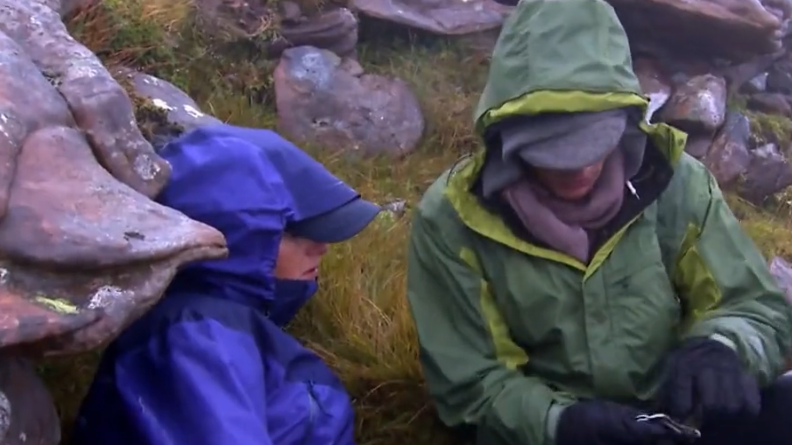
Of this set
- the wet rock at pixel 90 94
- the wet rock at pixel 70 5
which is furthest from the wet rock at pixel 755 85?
the wet rock at pixel 90 94

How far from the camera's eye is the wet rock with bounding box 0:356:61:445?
6.91 feet

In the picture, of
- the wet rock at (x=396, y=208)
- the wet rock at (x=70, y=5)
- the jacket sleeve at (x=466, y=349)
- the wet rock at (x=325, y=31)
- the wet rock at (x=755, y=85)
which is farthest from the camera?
the wet rock at (x=755, y=85)

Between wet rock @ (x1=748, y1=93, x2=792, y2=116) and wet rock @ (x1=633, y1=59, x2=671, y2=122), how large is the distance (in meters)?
1.09

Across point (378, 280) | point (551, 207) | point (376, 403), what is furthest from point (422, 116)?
point (551, 207)

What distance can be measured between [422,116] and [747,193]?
8.47 ft

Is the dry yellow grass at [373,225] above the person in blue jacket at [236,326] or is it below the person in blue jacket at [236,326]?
below

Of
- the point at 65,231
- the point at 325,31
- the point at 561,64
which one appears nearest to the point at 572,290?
the point at 561,64

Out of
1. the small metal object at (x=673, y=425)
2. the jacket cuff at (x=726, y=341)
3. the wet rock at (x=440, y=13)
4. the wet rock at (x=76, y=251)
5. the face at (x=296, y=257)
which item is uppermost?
the wet rock at (x=76, y=251)

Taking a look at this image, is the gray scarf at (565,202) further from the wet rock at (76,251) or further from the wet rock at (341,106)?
the wet rock at (341,106)

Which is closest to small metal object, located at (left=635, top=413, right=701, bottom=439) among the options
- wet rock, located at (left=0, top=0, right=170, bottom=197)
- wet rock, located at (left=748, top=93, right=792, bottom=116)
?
wet rock, located at (left=0, top=0, right=170, bottom=197)

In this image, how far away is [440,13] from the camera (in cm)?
743

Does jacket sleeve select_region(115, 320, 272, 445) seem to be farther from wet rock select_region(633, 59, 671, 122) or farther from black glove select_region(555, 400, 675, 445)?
wet rock select_region(633, 59, 671, 122)

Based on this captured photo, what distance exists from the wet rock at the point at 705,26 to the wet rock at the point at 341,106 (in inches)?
83.1

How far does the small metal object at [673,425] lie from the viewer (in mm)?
2805
